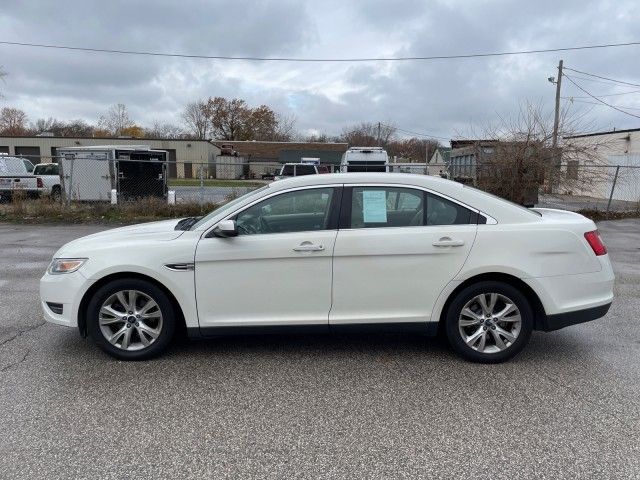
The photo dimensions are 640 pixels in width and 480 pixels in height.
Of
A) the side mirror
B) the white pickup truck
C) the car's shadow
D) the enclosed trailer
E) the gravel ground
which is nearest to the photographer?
the gravel ground

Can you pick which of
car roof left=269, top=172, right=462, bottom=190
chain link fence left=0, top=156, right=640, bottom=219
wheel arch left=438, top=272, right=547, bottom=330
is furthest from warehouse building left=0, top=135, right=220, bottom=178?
wheel arch left=438, top=272, right=547, bottom=330

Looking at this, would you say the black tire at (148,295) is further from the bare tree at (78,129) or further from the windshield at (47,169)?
the bare tree at (78,129)

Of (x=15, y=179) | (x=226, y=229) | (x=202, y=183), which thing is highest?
(x=15, y=179)

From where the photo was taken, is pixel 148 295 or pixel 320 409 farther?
pixel 148 295

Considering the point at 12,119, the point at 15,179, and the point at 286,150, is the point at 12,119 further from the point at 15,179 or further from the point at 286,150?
the point at 15,179

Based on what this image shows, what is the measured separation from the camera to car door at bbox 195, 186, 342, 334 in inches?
163

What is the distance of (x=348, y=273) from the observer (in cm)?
416

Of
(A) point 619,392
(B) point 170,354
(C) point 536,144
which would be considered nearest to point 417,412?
(A) point 619,392

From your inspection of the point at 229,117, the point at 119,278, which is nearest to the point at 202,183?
the point at 119,278

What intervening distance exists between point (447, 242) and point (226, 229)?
71.7 inches

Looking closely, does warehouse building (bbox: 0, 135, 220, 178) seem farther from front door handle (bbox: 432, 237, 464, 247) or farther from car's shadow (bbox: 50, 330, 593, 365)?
front door handle (bbox: 432, 237, 464, 247)

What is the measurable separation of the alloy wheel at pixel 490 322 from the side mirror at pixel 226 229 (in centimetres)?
203

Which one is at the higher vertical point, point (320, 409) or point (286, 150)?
point (286, 150)

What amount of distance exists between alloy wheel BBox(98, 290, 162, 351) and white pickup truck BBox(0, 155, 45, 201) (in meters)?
14.9
